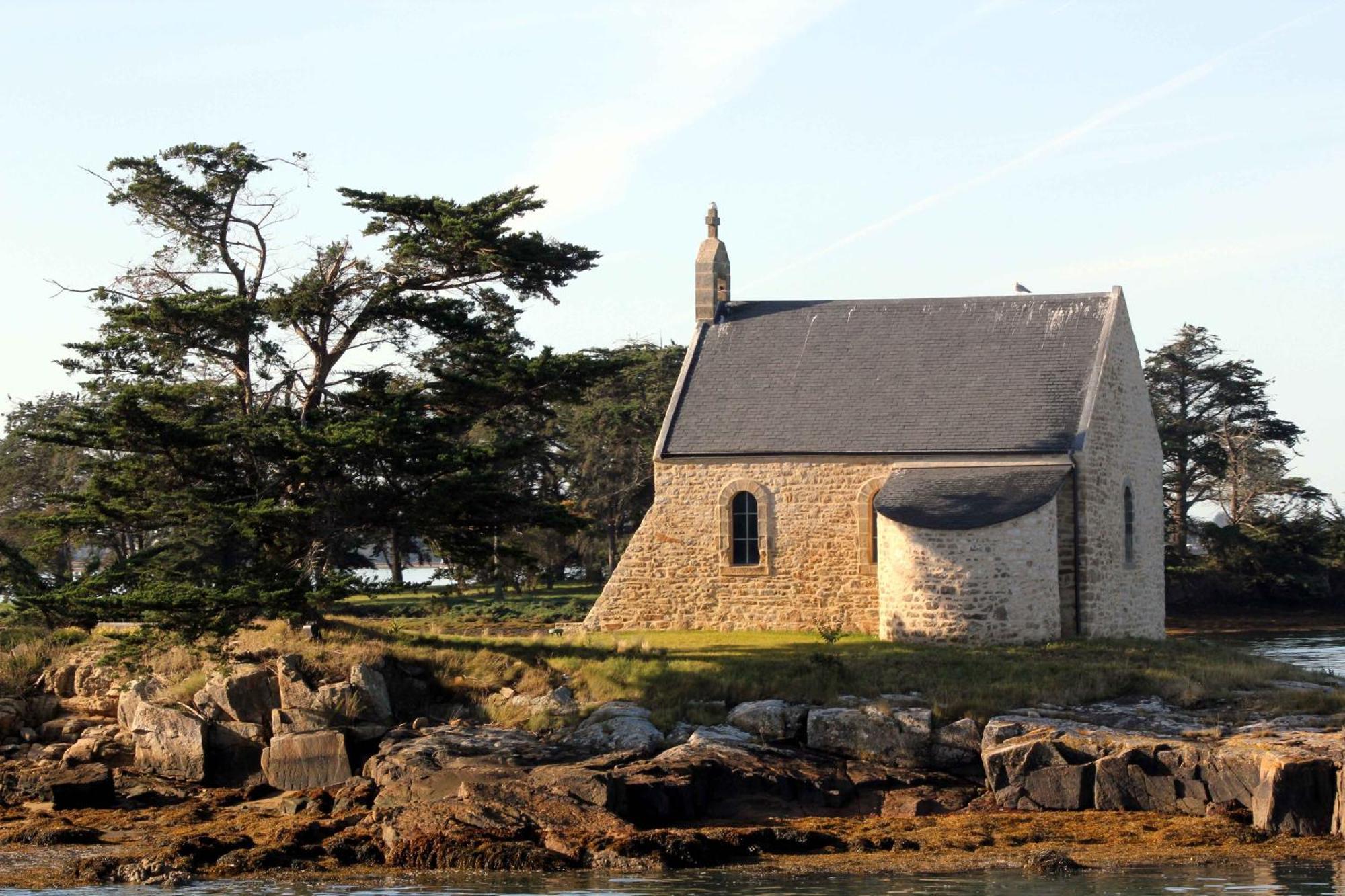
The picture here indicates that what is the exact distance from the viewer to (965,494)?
29.3m

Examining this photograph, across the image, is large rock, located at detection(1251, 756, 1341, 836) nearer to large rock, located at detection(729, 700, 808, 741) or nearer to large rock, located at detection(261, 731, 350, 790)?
large rock, located at detection(729, 700, 808, 741)

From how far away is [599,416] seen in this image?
5206 centimetres

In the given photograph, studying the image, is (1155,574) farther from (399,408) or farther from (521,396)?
(399,408)

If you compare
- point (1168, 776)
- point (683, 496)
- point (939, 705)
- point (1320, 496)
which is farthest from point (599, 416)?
point (1168, 776)

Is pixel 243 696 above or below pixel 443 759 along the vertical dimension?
above

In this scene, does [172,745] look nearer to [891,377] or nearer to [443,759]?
[443,759]

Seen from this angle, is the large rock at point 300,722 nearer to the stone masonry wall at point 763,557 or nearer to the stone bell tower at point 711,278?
the stone masonry wall at point 763,557

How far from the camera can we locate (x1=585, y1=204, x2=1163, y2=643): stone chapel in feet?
94.7

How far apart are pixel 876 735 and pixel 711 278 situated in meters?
13.5

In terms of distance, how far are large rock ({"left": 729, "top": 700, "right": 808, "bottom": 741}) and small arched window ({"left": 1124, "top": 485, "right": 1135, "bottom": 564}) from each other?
10215 mm

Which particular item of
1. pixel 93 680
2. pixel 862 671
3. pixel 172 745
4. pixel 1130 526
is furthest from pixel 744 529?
pixel 93 680

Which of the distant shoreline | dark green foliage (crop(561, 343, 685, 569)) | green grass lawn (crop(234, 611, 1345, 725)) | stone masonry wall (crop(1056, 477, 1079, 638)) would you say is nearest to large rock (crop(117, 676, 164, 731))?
green grass lawn (crop(234, 611, 1345, 725))

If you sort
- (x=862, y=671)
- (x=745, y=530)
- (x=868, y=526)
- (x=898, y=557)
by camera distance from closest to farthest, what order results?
(x=862, y=671) → (x=898, y=557) → (x=868, y=526) → (x=745, y=530)

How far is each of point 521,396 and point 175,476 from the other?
6.01m
